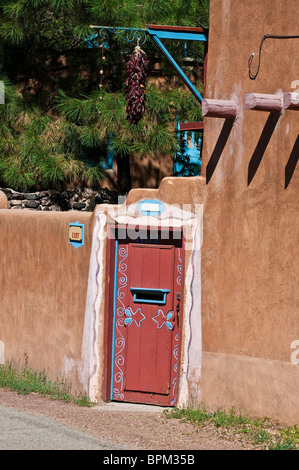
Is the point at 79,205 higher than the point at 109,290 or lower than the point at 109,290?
higher

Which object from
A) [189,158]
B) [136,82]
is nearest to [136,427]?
[136,82]

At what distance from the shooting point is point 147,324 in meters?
9.75

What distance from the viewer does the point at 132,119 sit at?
1139cm

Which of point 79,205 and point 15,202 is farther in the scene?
point 79,205

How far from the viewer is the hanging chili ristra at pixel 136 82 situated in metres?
11.0

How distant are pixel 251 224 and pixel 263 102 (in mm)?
1382

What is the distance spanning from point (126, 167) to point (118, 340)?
7.08 metres

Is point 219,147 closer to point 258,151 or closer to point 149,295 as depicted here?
point 258,151

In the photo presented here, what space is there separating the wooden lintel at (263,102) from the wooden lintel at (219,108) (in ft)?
1.63

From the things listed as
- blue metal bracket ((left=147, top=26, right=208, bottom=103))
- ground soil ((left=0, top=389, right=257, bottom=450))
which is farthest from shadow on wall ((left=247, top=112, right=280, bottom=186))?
ground soil ((left=0, top=389, right=257, bottom=450))

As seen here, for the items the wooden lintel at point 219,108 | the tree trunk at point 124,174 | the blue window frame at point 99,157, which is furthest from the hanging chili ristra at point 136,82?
the tree trunk at point 124,174

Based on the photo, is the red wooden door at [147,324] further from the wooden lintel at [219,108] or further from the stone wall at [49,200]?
the stone wall at [49,200]

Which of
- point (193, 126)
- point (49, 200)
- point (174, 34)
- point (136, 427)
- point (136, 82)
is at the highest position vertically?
point (174, 34)

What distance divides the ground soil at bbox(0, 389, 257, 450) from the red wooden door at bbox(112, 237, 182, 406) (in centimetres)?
38
